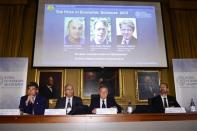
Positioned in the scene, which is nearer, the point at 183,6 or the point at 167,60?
the point at 167,60

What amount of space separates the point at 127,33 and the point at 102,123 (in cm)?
234

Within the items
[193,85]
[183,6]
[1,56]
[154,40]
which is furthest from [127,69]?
[1,56]

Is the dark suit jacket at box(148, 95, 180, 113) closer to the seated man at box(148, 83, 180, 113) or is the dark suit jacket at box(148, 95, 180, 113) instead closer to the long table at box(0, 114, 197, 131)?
the seated man at box(148, 83, 180, 113)

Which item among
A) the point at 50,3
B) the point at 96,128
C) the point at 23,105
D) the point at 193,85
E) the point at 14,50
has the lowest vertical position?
the point at 96,128

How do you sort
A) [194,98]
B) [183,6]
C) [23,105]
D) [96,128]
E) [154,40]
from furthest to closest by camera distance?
[183,6]
[154,40]
[194,98]
[23,105]
[96,128]

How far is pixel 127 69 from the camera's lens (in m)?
4.73

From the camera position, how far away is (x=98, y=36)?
4.65 meters

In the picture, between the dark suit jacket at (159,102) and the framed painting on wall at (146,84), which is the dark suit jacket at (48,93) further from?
the dark suit jacket at (159,102)

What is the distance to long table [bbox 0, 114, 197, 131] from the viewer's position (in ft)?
8.72

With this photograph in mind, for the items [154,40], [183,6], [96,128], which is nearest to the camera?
[96,128]

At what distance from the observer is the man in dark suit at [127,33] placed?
4.67 m

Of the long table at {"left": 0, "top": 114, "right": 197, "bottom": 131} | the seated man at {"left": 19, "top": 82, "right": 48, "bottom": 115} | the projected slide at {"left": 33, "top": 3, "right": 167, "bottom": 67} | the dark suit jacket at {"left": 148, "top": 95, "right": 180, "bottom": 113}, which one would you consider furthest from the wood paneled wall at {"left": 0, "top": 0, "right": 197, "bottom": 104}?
the long table at {"left": 0, "top": 114, "right": 197, "bottom": 131}

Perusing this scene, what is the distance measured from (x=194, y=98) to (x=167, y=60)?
773mm

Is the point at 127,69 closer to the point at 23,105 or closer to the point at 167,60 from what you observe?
the point at 167,60
